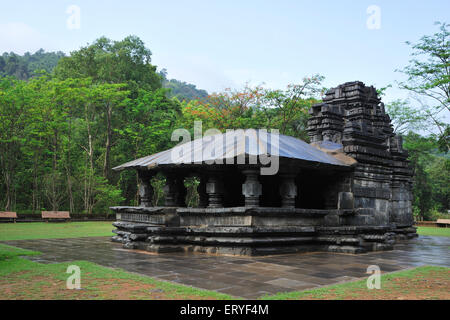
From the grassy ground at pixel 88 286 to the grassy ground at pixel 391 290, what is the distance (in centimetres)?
102

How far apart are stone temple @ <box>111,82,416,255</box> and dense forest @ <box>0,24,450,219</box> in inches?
456

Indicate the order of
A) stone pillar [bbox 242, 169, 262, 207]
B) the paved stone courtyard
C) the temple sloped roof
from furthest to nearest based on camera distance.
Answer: stone pillar [bbox 242, 169, 262, 207] < the temple sloped roof < the paved stone courtyard

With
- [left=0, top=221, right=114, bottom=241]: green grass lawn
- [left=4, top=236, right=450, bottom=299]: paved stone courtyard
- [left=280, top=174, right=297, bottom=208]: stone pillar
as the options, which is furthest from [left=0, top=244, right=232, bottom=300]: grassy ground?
[left=0, top=221, right=114, bottom=241]: green grass lawn

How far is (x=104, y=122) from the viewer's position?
32125 millimetres

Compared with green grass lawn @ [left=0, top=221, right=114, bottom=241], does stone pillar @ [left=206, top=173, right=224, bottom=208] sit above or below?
above

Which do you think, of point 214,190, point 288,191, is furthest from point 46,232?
point 288,191

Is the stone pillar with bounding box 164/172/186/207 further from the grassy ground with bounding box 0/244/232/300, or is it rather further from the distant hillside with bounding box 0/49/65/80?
the distant hillside with bounding box 0/49/65/80

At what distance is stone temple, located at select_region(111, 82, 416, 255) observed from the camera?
28.5ft

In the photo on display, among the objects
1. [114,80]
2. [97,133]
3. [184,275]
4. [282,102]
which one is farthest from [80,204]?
[184,275]

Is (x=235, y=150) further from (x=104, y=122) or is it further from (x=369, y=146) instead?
(x=104, y=122)

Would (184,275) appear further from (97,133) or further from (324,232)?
(97,133)

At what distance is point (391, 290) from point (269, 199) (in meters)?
7.60

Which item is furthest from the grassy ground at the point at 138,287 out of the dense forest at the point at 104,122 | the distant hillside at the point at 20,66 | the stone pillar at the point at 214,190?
the distant hillside at the point at 20,66

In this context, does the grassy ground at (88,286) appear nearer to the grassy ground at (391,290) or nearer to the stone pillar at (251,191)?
the grassy ground at (391,290)
